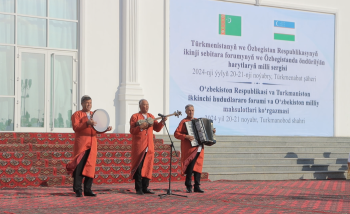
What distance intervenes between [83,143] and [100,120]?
43 centimetres

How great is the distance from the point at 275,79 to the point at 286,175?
368cm

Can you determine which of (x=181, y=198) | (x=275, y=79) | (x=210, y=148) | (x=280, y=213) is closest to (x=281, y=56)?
(x=275, y=79)

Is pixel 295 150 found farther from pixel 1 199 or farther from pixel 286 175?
pixel 1 199

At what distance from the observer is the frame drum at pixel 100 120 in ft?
25.0

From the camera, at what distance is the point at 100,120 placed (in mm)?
7664

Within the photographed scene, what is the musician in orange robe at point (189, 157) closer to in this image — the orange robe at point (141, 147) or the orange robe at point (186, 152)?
the orange robe at point (186, 152)

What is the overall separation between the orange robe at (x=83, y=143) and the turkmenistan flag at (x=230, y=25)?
7196mm

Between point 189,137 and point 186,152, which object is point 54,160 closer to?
point 186,152

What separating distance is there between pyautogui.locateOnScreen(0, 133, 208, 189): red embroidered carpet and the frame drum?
210cm

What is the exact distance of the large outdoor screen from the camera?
13.7m

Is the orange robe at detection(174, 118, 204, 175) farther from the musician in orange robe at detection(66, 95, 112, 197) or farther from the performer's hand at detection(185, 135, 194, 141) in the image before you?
the musician in orange robe at detection(66, 95, 112, 197)

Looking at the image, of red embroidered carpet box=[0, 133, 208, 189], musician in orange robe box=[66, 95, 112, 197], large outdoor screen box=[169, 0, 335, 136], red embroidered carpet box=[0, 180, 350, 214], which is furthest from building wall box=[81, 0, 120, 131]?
musician in orange robe box=[66, 95, 112, 197]

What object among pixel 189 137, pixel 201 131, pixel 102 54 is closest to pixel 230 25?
pixel 102 54

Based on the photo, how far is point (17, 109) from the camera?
12.1 meters
